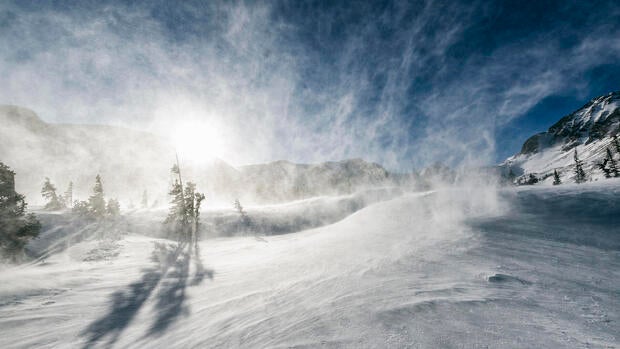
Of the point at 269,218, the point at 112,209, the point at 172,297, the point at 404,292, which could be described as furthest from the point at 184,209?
the point at 404,292

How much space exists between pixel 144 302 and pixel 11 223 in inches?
697

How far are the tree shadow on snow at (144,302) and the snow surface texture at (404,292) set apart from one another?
0.21 ft

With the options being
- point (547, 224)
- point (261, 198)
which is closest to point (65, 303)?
point (547, 224)

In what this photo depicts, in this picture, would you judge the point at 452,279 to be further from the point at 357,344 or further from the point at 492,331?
the point at 357,344

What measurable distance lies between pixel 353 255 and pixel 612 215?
25.3ft

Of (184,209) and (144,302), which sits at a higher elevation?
(184,209)

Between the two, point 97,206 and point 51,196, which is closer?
point 97,206

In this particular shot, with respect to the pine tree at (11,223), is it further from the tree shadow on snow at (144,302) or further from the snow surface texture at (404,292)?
the tree shadow on snow at (144,302)

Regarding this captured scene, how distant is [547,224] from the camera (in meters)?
7.43

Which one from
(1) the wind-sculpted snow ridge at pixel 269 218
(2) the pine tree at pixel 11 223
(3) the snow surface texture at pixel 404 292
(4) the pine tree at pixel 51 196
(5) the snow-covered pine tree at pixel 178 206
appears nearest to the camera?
(3) the snow surface texture at pixel 404 292

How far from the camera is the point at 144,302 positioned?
28.0 feet

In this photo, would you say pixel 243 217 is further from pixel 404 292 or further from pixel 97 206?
pixel 404 292

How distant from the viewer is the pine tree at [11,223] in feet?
56.6

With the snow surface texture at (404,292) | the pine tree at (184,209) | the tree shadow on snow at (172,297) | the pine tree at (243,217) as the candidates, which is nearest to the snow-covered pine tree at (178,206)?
the pine tree at (184,209)
